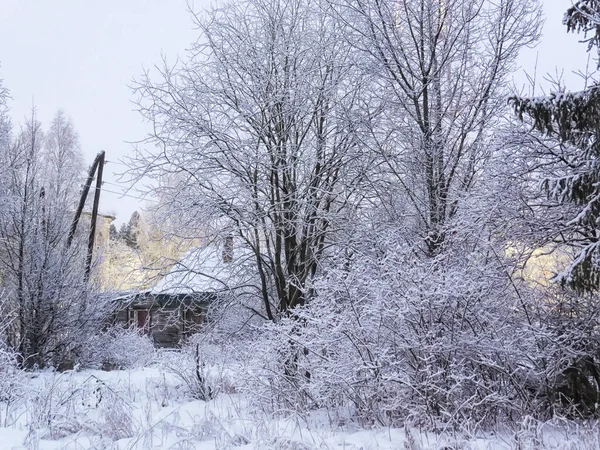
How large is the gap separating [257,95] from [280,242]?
2.71 meters

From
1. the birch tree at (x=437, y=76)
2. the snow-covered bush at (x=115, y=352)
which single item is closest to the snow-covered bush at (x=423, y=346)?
the birch tree at (x=437, y=76)

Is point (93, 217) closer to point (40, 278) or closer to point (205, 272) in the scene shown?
point (40, 278)

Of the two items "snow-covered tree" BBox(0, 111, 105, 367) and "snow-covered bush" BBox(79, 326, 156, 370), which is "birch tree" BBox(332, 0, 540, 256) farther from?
"snow-covered tree" BBox(0, 111, 105, 367)

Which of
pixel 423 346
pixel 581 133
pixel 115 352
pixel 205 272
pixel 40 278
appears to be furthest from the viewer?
pixel 115 352

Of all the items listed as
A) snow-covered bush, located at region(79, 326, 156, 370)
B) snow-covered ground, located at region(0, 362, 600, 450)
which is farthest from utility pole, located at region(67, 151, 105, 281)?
snow-covered ground, located at region(0, 362, 600, 450)

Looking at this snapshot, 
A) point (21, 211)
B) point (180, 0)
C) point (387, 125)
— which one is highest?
point (180, 0)

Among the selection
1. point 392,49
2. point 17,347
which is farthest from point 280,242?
point 17,347

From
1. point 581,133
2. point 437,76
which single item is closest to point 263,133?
point 437,76

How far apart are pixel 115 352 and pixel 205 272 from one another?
200 inches

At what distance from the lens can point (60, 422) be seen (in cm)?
564

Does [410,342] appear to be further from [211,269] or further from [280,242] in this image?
[211,269]

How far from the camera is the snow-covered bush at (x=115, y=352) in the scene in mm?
13797

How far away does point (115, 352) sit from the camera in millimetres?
14484

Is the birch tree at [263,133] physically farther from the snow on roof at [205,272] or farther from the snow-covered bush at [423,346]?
the snow-covered bush at [423,346]
